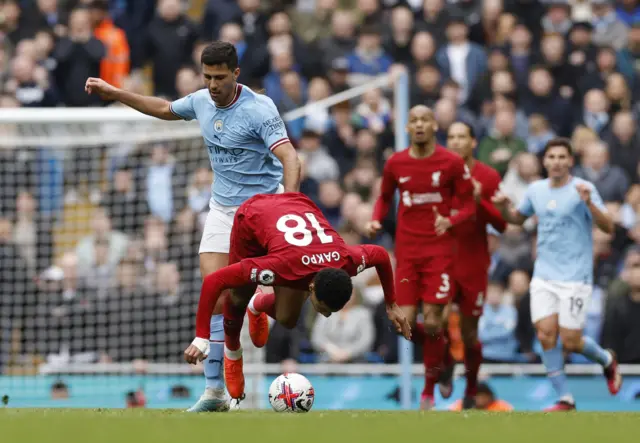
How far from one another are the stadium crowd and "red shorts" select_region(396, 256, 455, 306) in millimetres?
2955

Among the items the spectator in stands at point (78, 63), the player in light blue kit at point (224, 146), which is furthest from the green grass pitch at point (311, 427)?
the spectator in stands at point (78, 63)

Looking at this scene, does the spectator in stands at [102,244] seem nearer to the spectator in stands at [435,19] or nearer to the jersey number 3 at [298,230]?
the spectator in stands at [435,19]

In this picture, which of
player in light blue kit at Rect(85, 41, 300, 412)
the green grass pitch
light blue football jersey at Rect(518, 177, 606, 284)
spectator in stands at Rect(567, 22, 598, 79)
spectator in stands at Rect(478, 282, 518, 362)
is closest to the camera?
the green grass pitch

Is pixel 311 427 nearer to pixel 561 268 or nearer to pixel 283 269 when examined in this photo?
pixel 283 269

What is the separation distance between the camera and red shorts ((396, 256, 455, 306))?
1321 cm

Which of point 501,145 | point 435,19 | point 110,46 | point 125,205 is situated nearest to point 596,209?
point 501,145

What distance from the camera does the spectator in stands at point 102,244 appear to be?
17594mm

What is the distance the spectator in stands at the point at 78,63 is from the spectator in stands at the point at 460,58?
16.2 ft

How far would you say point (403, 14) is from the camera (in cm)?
2022

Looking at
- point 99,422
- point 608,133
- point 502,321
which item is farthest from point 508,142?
point 99,422

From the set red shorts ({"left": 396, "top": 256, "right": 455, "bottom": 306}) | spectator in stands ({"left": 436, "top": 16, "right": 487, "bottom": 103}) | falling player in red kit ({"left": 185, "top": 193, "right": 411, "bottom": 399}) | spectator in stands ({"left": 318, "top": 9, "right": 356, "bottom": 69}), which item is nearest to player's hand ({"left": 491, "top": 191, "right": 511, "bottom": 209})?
red shorts ({"left": 396, "top": 256, "right": 455, "bottom": 306})

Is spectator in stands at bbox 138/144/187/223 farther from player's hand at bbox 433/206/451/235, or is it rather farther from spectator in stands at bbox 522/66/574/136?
player's hand at bbox 433/206/451/235

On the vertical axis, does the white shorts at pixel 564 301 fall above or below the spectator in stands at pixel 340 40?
below

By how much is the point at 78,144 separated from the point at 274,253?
8.02 m
